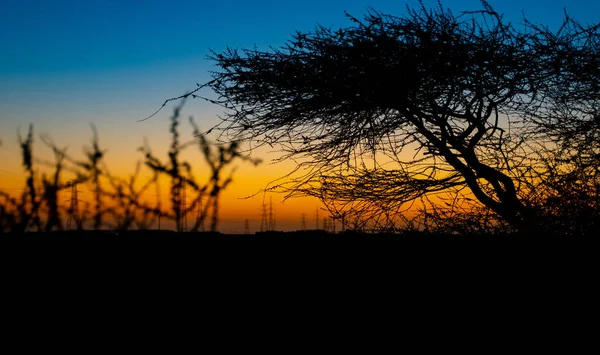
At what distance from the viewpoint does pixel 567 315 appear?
3.02 m

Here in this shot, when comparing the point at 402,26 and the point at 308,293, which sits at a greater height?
the point at 402,26

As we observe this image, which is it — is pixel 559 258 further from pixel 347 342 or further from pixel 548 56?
pixel 548 56

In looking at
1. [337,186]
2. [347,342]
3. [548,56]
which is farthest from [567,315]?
[548,56]

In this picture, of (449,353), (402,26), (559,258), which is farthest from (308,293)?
(402,26)

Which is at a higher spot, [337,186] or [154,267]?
[337,186]

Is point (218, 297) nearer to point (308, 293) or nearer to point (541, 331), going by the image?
point (308, 293)

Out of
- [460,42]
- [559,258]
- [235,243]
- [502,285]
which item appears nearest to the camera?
[502,285]

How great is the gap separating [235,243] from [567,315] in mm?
2185

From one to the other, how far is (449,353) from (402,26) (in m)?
4.08

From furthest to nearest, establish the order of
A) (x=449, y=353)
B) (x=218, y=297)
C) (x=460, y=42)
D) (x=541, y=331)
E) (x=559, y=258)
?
1. (x=460, y=42)
2. (x=559, y=258)
3. (x=218, y=297)
4. (x=541, y=331)
5. (x=449, y=353)

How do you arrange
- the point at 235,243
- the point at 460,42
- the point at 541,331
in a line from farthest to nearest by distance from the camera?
the point at 460,42
the point at 235,243
the point at 541,331

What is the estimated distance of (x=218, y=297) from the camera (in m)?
3.02

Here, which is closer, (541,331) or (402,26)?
(541,331)

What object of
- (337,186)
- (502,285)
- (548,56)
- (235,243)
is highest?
(548,56)
